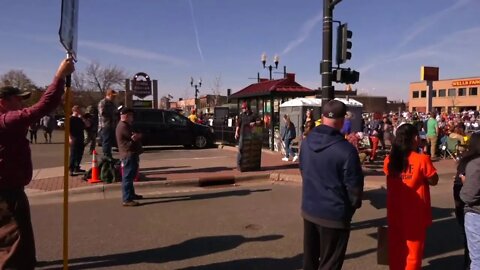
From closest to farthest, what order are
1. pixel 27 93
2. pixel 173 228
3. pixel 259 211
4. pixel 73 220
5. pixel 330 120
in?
pixel 330 120
pixel 27 93
pixel 173 228
pixel 73 220
pixel 259 211

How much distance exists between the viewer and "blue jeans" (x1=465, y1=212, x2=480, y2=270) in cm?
376

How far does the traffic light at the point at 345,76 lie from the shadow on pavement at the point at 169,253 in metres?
4.46

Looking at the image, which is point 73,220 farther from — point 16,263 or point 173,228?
point 16,263

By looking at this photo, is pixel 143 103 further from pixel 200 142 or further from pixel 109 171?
pixel 109 171

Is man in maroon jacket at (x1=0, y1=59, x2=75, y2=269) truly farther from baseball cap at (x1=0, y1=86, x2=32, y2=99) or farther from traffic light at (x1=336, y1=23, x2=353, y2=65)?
traffic light at (x1=336, y1=23, x2=353, y2=65)

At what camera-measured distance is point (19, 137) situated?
3566mm

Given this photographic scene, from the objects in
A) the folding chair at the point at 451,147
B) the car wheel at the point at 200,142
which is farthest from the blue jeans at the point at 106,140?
the folding chair at the point at 451,147

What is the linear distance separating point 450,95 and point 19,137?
10625 cm

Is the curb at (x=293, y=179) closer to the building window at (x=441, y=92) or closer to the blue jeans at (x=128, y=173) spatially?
the blue jeans at (x=128, y=173)

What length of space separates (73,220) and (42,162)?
25.6 feet

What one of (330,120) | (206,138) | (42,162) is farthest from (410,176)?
(206,138)

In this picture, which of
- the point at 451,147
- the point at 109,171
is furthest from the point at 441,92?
the point at 109,171

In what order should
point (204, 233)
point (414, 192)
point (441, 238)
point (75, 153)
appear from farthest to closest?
1. point (75, 153)
2. point (204, 233)
3. point (441, 238)
4. point (414, 192)

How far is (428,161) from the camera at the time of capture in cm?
406
